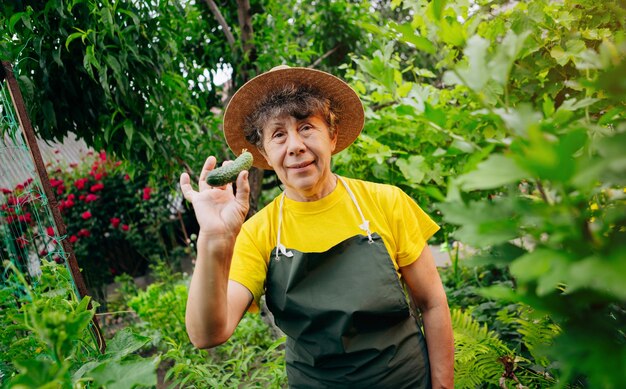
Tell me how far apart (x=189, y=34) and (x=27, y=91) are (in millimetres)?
1862

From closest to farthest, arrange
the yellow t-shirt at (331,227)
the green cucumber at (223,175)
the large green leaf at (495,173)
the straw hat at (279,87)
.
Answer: the large green leaf at (495,173), the green cucumber at (223,175), the yellow t-shirt at (331,227), the straw hat at (279,87)

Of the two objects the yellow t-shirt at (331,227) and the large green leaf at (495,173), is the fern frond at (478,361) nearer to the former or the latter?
the yellow t-shirt at (331,227)

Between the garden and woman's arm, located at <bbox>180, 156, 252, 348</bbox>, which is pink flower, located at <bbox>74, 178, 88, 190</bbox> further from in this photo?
woman's arm, located at <bbox>180, 156, 252, 348</bbox>

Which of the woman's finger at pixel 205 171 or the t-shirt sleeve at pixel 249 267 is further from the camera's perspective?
the t-shirt sleeve at pixel 249 267

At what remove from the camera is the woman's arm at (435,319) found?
171 centimetres

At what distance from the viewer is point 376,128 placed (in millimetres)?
2574

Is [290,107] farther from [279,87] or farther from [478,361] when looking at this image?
[478,361]

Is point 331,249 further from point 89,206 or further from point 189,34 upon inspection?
point 89,206

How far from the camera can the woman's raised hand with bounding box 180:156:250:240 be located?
1.26 m

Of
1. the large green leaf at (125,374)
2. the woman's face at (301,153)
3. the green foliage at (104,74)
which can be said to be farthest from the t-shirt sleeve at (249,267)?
the green foliage at (104,74)

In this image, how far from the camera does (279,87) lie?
72.2 inches

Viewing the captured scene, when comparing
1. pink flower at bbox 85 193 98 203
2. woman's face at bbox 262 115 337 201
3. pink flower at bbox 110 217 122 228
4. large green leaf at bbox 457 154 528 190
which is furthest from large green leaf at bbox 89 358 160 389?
pink flower at bbox 110 217 122 228

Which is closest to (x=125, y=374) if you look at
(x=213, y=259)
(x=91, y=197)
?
(x=213, y=259)

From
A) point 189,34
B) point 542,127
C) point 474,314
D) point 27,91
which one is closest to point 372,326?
point 542,127
